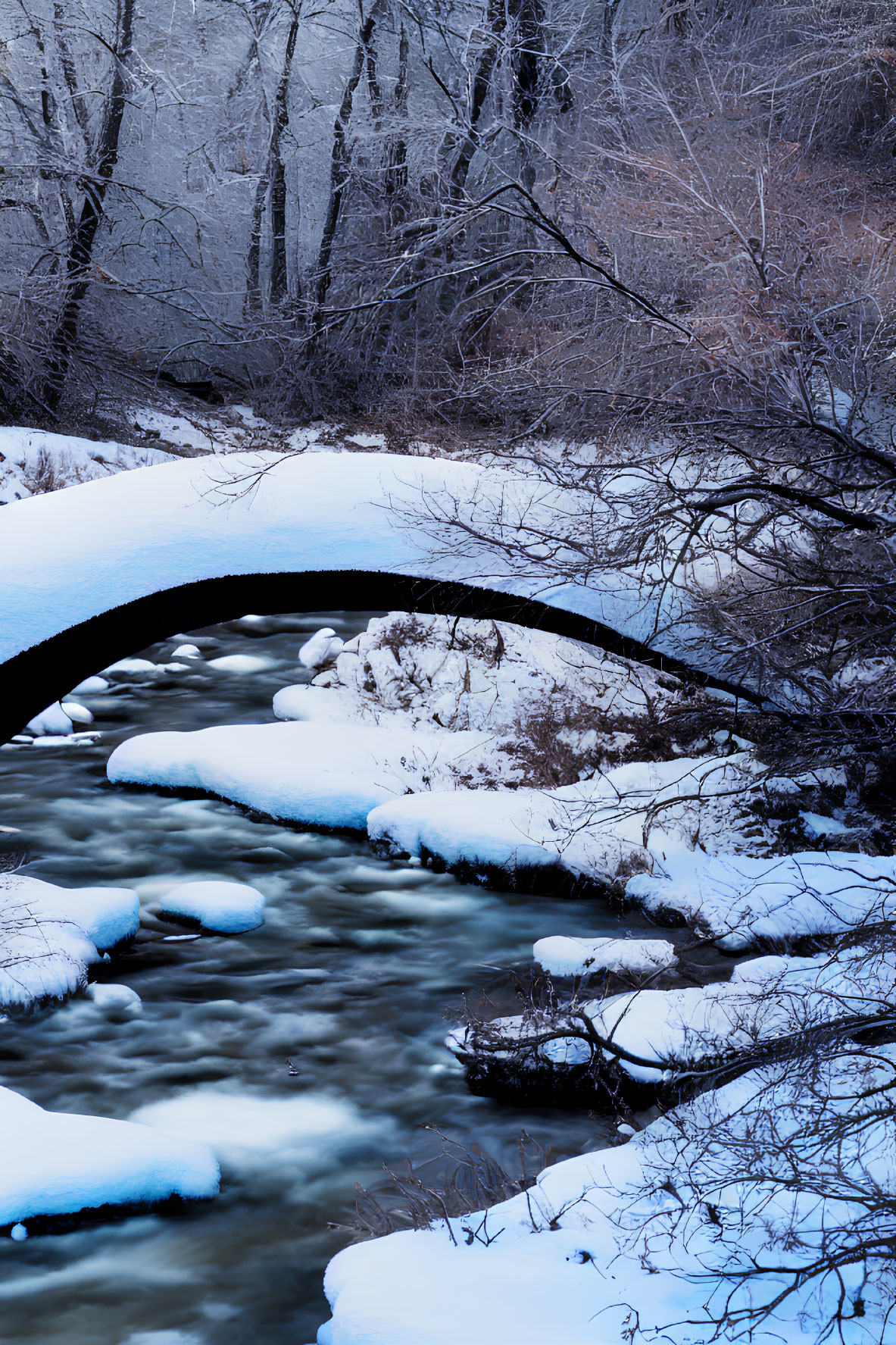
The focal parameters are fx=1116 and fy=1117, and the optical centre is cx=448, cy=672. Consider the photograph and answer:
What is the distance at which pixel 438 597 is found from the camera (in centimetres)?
708

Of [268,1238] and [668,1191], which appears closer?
[668,1191]

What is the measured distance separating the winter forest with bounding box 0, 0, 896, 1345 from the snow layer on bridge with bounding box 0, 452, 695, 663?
0.09ft

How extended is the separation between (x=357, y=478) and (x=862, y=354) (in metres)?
2.99

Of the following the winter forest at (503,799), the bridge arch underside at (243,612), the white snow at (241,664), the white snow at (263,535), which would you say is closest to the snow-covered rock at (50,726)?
the winter forest at (503,799)

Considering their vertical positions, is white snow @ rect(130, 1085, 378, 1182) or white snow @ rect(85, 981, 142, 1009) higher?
white snow @ rect(85, 981, 142, 1009)

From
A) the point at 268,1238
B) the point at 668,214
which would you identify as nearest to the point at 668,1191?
the point at 268,1238

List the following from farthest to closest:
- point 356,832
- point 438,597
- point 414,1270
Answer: point 356,832
point 438,597
point 414,1270

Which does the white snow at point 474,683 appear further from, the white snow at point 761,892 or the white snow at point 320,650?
the white snow at point 761,892

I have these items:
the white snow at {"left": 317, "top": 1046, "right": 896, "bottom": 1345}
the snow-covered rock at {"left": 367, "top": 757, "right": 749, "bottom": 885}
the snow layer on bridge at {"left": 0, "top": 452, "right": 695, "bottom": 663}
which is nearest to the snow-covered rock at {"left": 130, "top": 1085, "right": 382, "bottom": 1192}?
the white snow at {"left": 317, "top": 1046, "right": 896, "bottom": 1345}

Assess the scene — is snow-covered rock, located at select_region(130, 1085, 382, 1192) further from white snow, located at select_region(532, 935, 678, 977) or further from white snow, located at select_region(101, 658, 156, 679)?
white snow, located at select_region(101, 658, 156, 679)

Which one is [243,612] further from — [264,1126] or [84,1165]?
[84,1165]

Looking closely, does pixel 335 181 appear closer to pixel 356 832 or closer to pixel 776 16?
pixel 776 16

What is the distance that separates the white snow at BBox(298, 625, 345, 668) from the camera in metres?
11.4

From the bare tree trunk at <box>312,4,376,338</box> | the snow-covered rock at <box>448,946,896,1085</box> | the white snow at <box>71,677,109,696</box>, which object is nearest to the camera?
the snow-covered rock at <box>448,946,896,1085</box>
